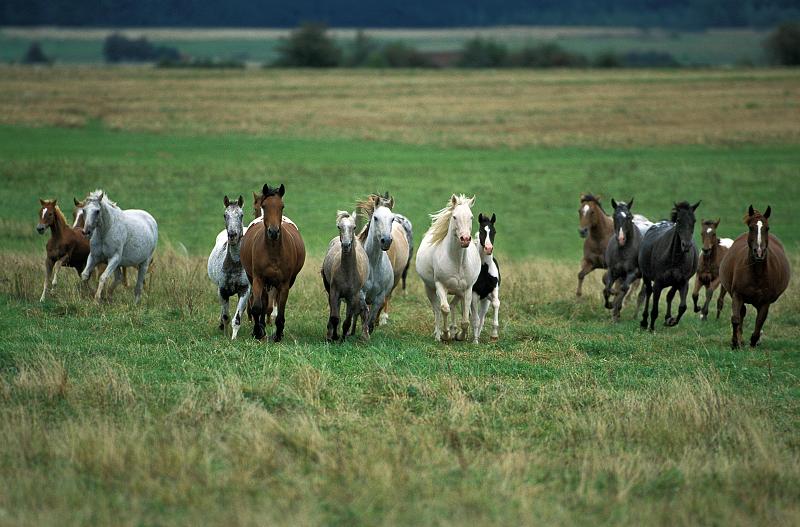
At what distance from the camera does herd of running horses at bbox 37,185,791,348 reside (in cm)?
1247

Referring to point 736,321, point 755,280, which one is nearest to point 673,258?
point 755,280

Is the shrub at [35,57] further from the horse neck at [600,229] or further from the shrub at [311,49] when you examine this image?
the horse neck at [600,229]

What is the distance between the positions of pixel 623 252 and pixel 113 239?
841 cm

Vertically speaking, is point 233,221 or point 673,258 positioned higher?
point 233,221

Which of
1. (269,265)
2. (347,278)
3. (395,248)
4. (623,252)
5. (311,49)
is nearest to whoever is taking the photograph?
(269,265)

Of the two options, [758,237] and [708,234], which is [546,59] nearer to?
[708,234]

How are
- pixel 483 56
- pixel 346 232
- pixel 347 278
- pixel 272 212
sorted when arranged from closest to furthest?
pixel 272 212
pixel 346 232
pixel 347 278
pixel 483 56

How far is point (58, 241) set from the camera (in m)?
15.3

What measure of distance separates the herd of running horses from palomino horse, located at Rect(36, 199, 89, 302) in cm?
2

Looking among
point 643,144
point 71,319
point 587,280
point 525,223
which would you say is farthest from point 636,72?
point 71,319

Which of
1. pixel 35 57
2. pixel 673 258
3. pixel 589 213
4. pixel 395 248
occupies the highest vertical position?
pixel 35 57

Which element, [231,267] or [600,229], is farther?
[600,229]

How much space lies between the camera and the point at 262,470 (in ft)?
24.4

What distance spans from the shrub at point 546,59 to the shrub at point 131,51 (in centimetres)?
8309
